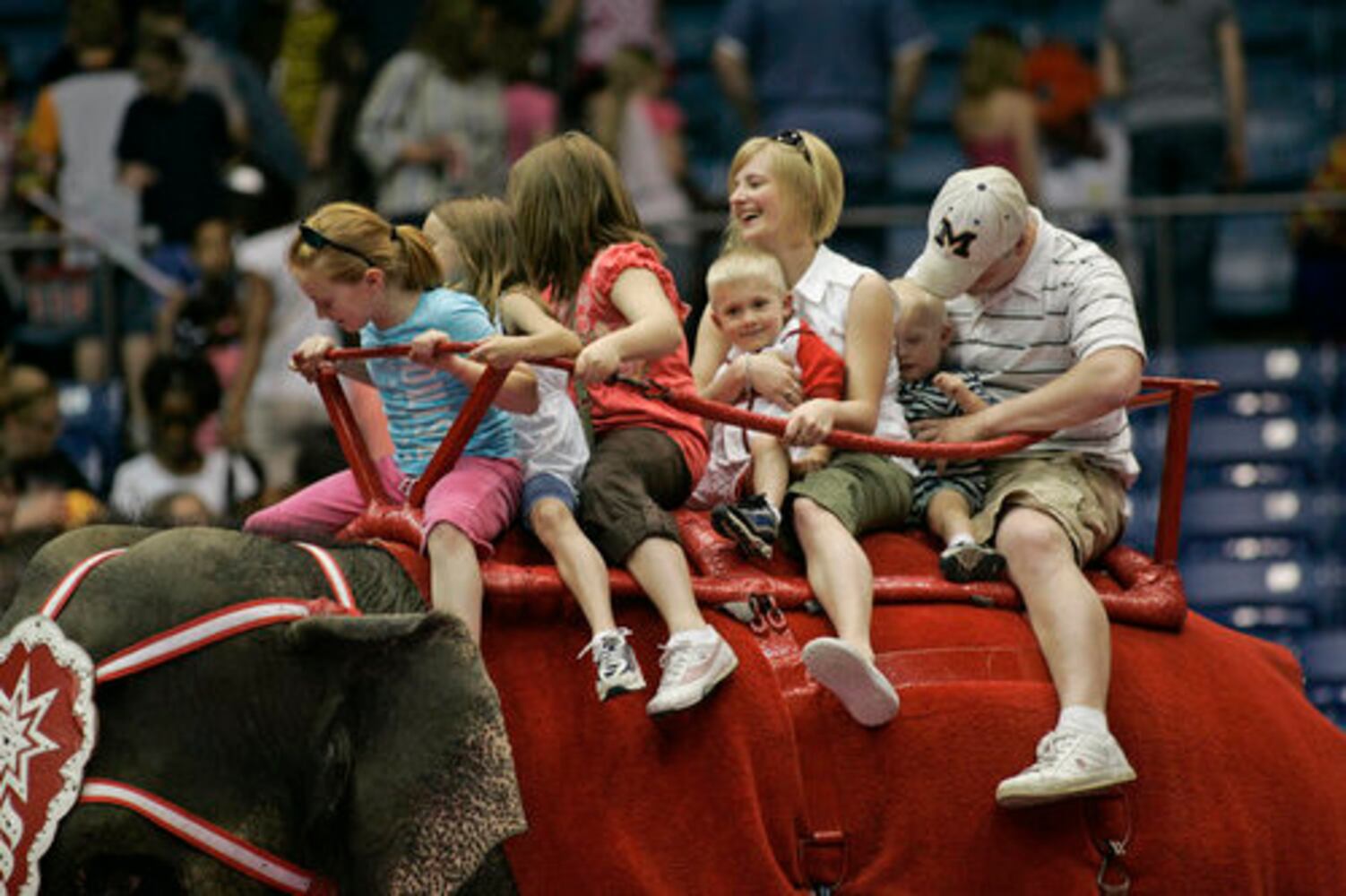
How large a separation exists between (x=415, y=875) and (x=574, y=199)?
4.82 feet

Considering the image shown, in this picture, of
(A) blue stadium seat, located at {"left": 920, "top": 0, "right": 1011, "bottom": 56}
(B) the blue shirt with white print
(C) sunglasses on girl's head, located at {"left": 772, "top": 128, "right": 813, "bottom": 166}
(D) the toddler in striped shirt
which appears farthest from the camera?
(A) blue stadium seat, located at {"left": 920, "top": 0, "right": 1011, "bottom": 56}

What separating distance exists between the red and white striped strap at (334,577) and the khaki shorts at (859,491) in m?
0.93

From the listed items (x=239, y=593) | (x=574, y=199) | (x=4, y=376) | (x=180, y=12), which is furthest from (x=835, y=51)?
(x=239, y=593)

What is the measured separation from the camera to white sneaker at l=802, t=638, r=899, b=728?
4340 mm

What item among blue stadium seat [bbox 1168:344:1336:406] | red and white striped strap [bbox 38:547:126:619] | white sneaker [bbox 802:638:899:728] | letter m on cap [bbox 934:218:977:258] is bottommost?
blue stadium seat [bbox 1168:344:1336:406]

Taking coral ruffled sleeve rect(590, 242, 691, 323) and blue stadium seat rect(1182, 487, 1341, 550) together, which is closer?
coral ruffled sleeve rect(590, 242, 691, 323)

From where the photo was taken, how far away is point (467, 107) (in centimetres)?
916

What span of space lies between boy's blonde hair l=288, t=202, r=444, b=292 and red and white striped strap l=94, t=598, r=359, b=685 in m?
0.60

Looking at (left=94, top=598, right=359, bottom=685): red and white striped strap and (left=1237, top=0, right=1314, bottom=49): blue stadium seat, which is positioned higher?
(left=1237, top=0, right=1314, bottom=49): blue stadium seat

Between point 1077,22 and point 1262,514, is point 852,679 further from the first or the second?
point 1077,22

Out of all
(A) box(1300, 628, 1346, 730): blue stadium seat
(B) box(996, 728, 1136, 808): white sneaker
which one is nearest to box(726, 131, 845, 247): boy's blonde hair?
(B) box(996, 728, 1136, 808): white sneaker

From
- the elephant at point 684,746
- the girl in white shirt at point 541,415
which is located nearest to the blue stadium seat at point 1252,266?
the elephant at point 684,746

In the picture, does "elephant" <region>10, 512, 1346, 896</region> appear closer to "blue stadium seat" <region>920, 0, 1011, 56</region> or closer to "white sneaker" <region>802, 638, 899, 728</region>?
"white sneaker" <region>802, 638, 899, 728</region>

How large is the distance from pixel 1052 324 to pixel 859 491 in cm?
55
